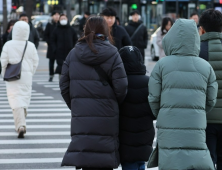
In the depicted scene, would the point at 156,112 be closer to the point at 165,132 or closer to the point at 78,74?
the point at 165,132

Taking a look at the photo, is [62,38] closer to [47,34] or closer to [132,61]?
[47,34]

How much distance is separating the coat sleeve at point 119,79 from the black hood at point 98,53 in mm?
86

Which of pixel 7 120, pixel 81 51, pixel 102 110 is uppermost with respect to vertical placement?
pixel 81 51

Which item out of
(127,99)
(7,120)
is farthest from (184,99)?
(7,120)

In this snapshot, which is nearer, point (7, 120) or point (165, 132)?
point (165, 132)

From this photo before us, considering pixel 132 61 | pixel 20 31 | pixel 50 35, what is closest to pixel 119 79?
pixel 132 61

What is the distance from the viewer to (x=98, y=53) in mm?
5465

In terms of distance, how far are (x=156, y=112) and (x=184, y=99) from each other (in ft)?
0.97

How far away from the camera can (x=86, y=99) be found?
18.0 feet

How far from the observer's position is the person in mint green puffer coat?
5.00 metres

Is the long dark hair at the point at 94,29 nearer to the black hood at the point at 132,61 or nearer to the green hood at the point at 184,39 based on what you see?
the black hood at the point at 132,61

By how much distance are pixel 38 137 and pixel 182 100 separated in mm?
5117

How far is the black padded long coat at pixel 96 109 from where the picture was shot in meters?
5.43

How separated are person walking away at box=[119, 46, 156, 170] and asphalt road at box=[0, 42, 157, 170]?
7.71 ft
